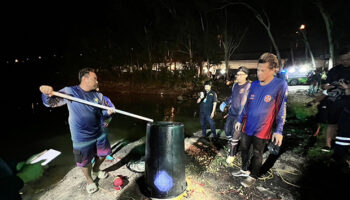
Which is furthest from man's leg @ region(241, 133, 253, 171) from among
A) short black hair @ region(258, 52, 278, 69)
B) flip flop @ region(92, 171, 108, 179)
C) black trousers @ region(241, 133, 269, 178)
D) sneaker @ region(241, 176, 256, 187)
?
flip flop @ region(92, 171, 108, 179)

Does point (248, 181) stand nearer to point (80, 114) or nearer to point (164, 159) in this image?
point (164, 159)

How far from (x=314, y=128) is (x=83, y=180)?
7.76 metres

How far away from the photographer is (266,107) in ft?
9.30

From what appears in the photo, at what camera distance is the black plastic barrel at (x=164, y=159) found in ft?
8.52

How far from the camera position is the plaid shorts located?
2834 millimetres

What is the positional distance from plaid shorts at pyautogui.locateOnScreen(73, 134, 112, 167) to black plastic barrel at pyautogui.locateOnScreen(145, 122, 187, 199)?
0.98 m

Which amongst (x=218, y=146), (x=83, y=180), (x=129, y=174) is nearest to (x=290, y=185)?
(x=218, y=146)

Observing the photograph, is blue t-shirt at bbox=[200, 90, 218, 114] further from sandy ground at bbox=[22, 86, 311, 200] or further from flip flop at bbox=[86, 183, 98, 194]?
flip flop at bbox=[86, 183, 98, 194]

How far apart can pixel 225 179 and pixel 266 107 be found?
1652 mm

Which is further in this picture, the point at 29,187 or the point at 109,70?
the point at 109,70

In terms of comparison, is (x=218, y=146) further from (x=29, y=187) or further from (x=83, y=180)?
(x=29, y=187)

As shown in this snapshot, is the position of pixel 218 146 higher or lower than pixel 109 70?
lower

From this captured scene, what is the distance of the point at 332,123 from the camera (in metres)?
4.16

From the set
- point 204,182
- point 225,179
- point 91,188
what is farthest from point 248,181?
point 91,188
